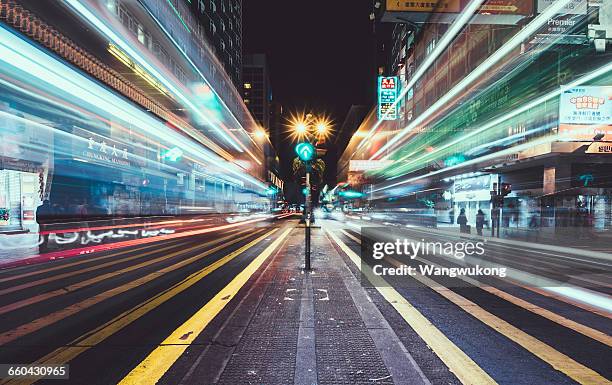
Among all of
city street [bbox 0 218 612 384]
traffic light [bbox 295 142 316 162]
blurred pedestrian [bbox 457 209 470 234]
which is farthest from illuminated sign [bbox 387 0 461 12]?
city street [bbox 0 218 612 384]

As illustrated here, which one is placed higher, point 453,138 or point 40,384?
point 453,138

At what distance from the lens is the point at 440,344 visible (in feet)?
13.3

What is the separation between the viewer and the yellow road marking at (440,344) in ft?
10.7

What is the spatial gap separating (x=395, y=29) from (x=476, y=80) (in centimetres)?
4559

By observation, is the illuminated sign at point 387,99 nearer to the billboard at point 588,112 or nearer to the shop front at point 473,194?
the shop front at point 473,194

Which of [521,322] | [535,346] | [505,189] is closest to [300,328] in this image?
[535,346]

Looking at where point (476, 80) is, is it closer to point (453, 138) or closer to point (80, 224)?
point (453, 138)

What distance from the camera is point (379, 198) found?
161ft

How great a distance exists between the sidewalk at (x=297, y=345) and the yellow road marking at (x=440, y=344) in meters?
0.41

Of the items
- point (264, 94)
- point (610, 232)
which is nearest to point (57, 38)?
point (610, 232)

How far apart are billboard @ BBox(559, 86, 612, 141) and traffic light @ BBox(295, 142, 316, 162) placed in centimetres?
1675

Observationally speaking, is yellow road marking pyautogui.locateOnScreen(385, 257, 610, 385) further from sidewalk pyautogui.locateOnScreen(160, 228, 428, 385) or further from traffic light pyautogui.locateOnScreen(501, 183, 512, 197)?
traffic light pyautogui.locateOnScreen(501, 183, 512, 197)

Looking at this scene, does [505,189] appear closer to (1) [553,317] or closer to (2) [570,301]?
(2) [570,301]

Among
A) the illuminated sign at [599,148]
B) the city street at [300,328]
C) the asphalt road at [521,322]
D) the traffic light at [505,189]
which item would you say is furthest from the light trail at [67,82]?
the illuminated sign at [599,148]
